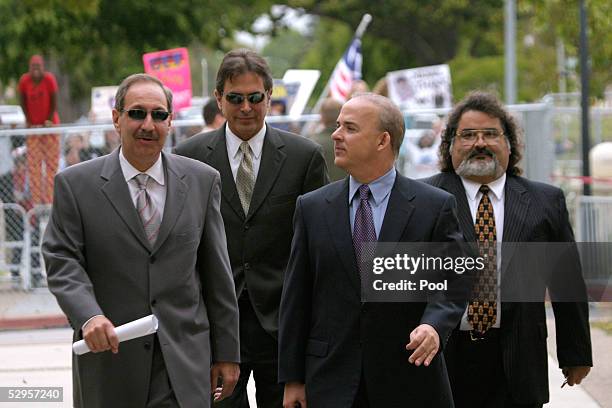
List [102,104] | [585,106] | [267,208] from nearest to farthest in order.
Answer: [267,208] < [585,106] < [102,104]

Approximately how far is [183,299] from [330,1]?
42.5 meters

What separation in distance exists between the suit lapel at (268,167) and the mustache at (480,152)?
0.95 metres

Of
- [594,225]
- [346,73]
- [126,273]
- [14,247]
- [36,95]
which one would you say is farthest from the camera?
[346,73]

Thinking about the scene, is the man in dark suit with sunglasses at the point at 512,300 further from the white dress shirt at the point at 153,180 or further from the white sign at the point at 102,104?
the white sign at the point at 102,104

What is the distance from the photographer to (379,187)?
5.52 m

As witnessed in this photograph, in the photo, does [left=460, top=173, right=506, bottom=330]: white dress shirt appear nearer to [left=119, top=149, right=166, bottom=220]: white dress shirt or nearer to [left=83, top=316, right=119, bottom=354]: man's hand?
[left=119, top=149, right=166, bottom=220]: white dress shirt

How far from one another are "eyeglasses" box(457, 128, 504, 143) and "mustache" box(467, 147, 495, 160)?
5 centimetres

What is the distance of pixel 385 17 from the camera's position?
48.3m

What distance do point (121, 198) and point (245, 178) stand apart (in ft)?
4.64

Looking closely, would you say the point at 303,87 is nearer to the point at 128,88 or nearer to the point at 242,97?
the point at 242,97

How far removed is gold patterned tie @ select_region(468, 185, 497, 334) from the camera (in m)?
6.24

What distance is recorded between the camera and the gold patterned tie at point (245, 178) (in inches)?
264
